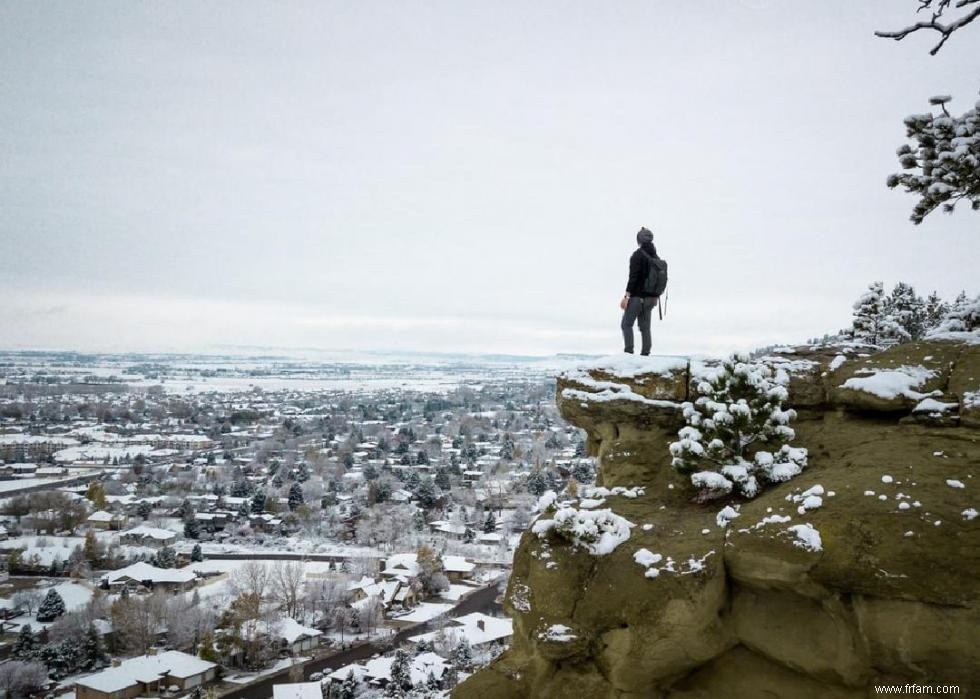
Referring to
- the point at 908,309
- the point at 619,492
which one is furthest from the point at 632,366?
the point at 908,309

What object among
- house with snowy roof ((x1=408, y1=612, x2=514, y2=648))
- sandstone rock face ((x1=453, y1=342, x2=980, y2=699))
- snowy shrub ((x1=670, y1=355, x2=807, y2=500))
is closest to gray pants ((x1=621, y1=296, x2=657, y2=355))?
snowy shrub ((x1=670, y1=355, x2=807, y2=500))

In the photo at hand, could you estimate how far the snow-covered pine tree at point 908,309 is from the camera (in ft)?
55.4

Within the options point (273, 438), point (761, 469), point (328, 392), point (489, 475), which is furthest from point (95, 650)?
point (328, 392)

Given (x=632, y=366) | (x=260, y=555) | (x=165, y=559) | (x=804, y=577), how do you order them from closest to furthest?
(x=804, y=577) < (x=632, y=366) < (x=165, y=559) < (x=260, y=555)

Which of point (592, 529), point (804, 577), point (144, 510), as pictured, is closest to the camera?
point (804, 577)

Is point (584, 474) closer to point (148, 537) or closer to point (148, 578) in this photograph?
point (148, 537)

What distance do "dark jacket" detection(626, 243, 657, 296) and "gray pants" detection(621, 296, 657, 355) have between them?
0.58ft

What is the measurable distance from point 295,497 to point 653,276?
5699 centimetres

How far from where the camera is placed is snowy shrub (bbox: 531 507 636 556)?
702cm

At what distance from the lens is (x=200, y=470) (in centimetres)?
7700

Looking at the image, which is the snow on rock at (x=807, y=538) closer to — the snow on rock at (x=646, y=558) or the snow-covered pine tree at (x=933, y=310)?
the snow on rock at (x=646, y=558)

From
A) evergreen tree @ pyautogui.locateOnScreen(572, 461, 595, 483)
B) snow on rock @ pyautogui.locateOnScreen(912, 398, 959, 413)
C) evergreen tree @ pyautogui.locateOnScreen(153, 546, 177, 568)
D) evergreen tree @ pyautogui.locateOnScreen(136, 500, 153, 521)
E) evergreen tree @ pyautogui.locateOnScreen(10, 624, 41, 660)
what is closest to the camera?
snow on rock @ pyautogui.locateOnScreen(912, 398, 959, 413)

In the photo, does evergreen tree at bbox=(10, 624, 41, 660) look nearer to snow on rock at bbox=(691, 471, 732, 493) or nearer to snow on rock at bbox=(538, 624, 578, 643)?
snow on rock at bbox=(538, 624, 578, 643)

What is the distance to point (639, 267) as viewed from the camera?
9.72 meters
